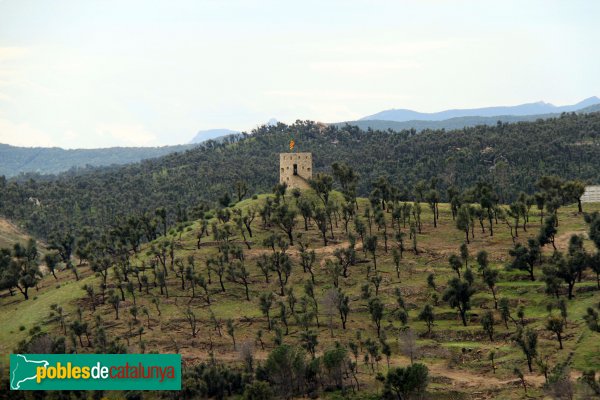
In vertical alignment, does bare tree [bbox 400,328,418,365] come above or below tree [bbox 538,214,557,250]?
below

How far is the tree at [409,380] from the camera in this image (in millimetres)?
71500

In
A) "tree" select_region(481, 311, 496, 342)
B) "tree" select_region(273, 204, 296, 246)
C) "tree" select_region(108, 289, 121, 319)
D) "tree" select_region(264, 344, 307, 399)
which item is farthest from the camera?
Result: "tree" select_region(273, 204, 296, 246)

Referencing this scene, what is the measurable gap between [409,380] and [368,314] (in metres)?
32.1

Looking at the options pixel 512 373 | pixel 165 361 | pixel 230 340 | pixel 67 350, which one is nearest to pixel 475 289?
pixel 512 373

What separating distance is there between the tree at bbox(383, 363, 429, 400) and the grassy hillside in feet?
11.0

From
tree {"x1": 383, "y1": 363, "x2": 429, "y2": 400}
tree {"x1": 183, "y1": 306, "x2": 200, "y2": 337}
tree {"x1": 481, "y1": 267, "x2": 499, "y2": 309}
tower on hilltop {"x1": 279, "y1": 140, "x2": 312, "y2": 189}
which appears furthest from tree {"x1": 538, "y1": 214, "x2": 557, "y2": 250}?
tower on hilltop {"x1": 279, "y1": 140, "x2": 312, "y2": 189}

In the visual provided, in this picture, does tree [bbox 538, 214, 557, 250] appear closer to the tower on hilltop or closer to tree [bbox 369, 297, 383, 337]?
tree [bbox 369, 297, 383, 337]

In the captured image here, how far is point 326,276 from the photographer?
A: 4572 inches

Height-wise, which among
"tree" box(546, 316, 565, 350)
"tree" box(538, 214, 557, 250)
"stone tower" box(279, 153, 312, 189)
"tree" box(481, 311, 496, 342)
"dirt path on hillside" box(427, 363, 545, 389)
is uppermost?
"stone tower" box(279, 153, 312, 189)

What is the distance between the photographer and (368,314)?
340 feet

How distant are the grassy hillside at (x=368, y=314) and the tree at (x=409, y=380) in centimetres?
334

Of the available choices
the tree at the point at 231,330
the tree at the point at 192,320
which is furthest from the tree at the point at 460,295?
the tree at the point at 192,320

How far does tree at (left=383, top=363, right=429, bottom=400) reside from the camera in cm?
7150

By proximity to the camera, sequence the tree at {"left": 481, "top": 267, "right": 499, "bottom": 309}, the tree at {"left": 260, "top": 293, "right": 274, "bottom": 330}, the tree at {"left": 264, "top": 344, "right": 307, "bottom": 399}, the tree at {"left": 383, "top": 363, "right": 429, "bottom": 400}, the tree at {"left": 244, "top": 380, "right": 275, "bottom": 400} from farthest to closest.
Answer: the tree at {"left": 260, "top": 293, "right": 274, "bottom": 330}
the tree at {"left": 481, "top": 267, "right": 499, "bottom": 309}
the tree at {"left": 264, "top": 344, "right": 307, "bottom": 399}
the tree at {"left": 244, "top": 380, "right": 275, "bottom": 400}
the tree at {"left": 383, "top": 363, "right": 429, "bottom": 400}
